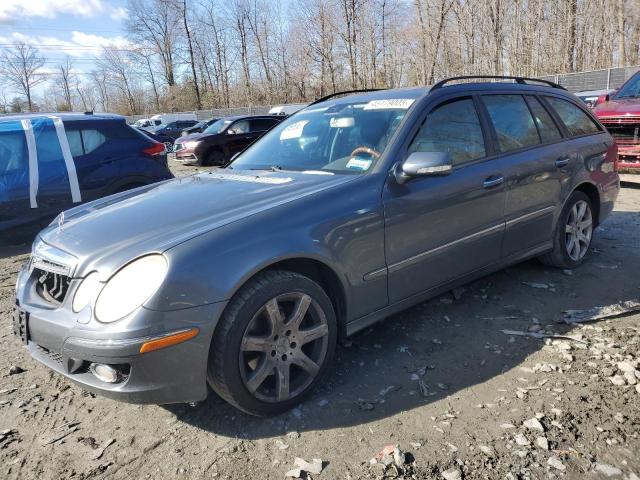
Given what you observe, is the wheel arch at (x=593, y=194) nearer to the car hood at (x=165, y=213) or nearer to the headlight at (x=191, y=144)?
the car hood at (x=165, y=213)

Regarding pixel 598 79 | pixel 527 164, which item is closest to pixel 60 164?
pixel 527 164

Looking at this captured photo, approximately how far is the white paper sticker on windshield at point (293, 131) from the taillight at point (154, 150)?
3.47 m

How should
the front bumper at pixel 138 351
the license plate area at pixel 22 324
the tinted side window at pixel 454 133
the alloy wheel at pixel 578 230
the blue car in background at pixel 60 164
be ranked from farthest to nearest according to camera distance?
the blue car in background at pixel 60 164 → the alloy wheel at pixel 578 230 → the tinted side window at pixel 454 133 → the license plate area at pixel 22 324 → the front bumper at pixel 138 351

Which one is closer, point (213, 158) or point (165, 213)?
point (165, 213)

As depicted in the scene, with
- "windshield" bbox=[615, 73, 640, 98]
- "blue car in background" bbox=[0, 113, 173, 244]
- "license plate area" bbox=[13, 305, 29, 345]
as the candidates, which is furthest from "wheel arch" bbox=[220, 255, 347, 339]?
"windshield" bbox=[615, 73, 640, 98]

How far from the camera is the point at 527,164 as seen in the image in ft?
12.7

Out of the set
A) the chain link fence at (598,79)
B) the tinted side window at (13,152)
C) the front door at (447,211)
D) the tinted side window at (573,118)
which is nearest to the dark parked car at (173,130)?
the chain link fence at (598,79)

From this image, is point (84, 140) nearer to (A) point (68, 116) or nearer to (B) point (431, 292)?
(A) point (68, 116)

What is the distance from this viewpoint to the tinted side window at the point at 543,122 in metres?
4.18

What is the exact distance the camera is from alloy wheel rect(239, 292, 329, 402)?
2508 mm

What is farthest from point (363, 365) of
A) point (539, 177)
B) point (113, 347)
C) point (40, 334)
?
point (539, 177)

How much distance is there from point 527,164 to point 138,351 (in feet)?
10.3

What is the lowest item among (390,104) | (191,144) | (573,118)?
(191,144)

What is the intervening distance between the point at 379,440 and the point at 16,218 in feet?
17.4
